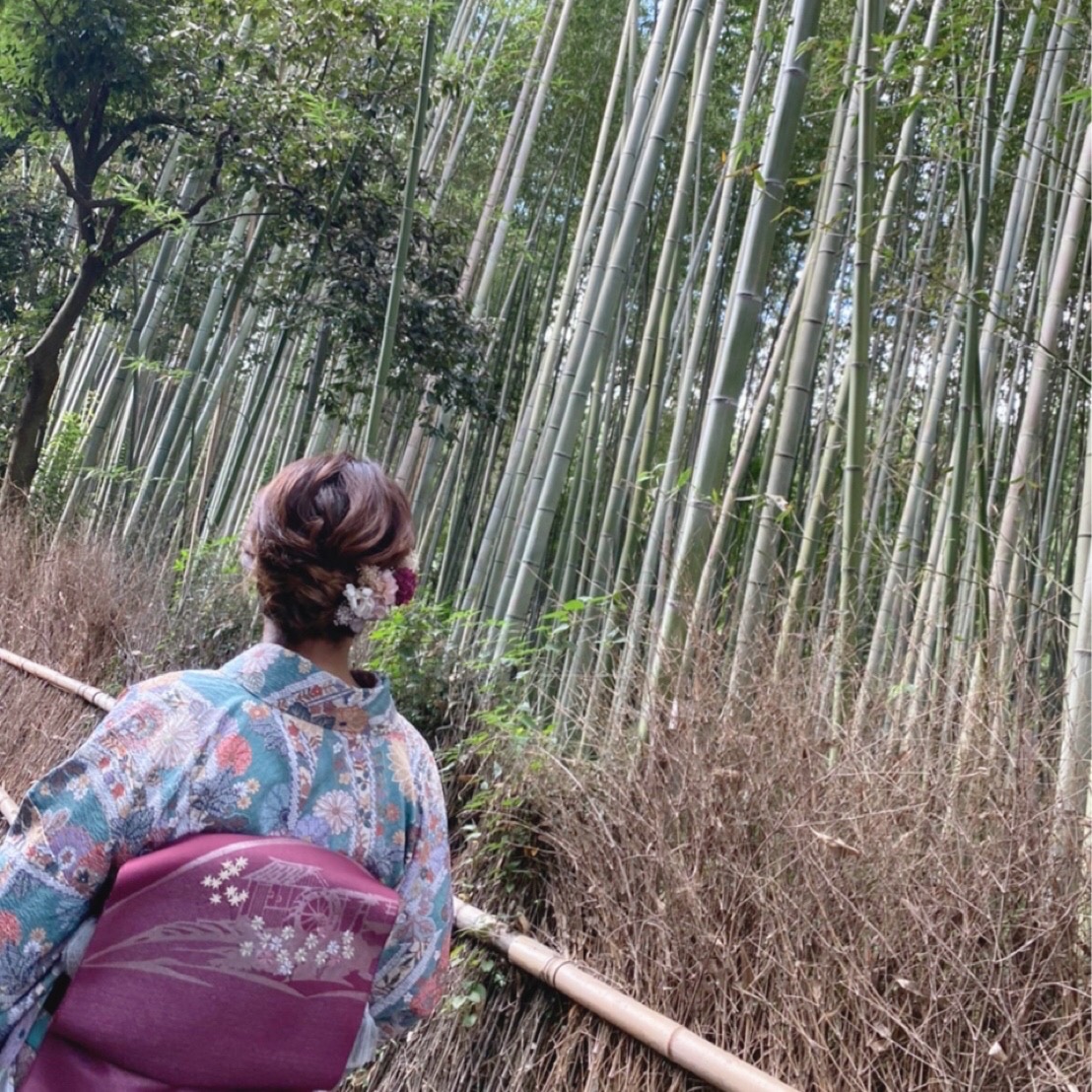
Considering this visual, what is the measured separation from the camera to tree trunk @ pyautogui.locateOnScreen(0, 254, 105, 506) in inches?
246

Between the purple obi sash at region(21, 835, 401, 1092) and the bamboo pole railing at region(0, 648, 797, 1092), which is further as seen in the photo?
the bamboo pole railing at region(0, 648, 797, 1092)

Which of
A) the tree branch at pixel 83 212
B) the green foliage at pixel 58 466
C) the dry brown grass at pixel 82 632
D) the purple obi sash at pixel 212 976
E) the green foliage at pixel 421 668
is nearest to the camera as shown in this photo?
the purple obi sash at pixel 212 976

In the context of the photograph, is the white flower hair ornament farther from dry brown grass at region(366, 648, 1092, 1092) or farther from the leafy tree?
the leafy tree

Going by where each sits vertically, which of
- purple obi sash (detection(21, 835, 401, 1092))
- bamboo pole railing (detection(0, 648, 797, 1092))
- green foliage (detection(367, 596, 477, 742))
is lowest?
bamboo pole railing (detection(0, 648, 797, 1092))

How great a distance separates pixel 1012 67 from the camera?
12.2 feet

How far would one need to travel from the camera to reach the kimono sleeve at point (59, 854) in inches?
34.1

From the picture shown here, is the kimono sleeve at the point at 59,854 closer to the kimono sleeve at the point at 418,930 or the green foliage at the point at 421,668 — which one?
the kimono sleeve at the point at 418,930

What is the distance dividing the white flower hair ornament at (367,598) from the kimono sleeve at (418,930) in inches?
6.6

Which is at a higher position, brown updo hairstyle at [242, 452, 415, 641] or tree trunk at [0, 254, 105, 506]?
tree trunk at [0, 254, 105, 506]

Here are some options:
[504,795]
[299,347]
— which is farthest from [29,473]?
[504,795]

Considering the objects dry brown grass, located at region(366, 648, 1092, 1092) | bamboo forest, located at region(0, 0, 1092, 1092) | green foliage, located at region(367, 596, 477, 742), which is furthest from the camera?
green foliage, located at region(367, 596, 477, 742)

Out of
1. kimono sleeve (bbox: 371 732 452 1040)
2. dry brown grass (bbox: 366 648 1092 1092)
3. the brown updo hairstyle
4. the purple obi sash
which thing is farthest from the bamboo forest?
the brown updo hairstyle

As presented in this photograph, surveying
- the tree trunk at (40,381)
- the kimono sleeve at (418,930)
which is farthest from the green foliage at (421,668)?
the tree trunk at (40,381)

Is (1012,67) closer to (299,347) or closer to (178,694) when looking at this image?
(178,694)
